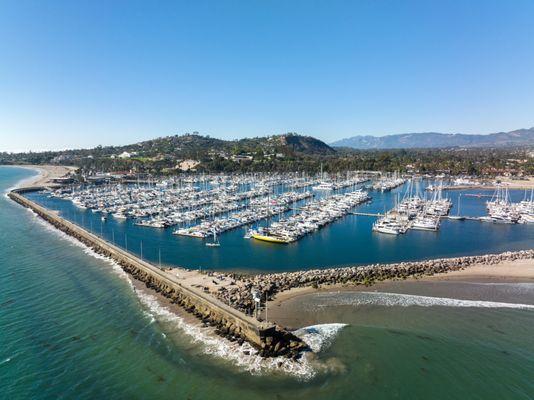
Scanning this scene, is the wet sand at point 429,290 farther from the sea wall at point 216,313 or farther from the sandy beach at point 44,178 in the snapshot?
the sandy beach at point 44,178

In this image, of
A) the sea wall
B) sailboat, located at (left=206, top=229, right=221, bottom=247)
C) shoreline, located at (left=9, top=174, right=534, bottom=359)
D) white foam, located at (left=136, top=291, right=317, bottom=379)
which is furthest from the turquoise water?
white foam, located at (left=136, top=291, right=317, bottom=379)

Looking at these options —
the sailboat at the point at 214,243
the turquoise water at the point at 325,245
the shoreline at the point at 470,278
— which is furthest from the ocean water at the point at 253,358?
the sailboat at the point at 214,243

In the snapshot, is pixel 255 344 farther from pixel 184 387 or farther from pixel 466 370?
pixel 466 370

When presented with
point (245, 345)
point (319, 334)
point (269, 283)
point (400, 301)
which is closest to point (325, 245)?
point (269, 283)

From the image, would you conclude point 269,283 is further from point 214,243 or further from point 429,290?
point 214,243

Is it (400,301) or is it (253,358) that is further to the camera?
(400,301)

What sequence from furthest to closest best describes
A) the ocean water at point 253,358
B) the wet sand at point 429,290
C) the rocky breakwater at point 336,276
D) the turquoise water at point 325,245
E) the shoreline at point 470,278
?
the turquoise water at point 325,245
the shoreline at point 470,278
the rocky breakwater at point 336,276
the wet sand at point 429,290
the ocean water at point 253,358

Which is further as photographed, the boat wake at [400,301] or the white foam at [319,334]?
the boat wake at [400,301]

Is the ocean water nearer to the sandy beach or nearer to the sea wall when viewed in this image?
the sea wall
